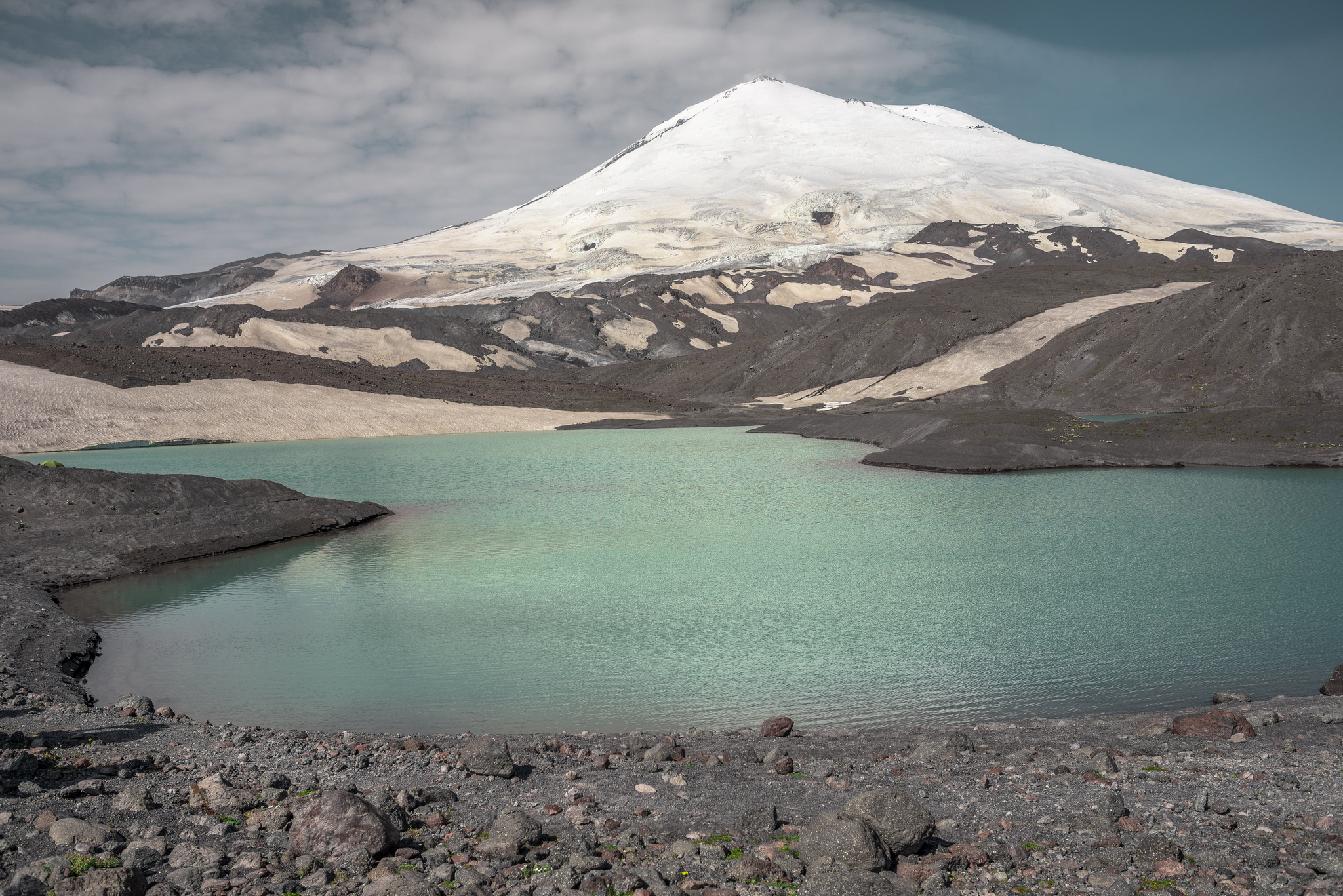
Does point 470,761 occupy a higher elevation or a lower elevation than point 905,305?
lower

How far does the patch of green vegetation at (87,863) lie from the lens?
5.20 m

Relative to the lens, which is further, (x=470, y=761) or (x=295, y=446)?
(x=295, y=446)

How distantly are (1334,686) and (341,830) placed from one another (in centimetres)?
1011

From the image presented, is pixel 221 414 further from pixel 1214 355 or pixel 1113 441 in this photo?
pixel 1214 355

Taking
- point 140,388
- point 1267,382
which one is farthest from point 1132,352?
point 140,388

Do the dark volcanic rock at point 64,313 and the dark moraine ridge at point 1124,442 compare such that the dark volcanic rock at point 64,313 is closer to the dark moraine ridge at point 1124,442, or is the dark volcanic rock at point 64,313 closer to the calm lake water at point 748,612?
the dark moraine ridge at point 1124,442

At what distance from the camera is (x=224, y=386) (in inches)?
2522

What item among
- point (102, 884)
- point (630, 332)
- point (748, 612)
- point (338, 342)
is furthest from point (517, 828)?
point (630, 332)

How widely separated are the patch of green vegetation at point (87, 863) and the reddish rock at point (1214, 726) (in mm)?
8258

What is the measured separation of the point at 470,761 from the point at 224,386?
64553 millimetres

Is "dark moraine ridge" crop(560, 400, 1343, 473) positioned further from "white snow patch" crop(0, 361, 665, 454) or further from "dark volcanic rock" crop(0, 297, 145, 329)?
"dark volcanic rock" crop(0, 297, 145, 329)

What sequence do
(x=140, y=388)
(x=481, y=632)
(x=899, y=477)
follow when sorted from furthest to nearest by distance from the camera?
(x=140, y=388)
(x=899, y=477)
(x=481, y=632)

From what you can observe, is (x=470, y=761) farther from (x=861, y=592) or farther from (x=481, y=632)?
(x=861, y=592)

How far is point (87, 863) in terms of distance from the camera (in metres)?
5.26
